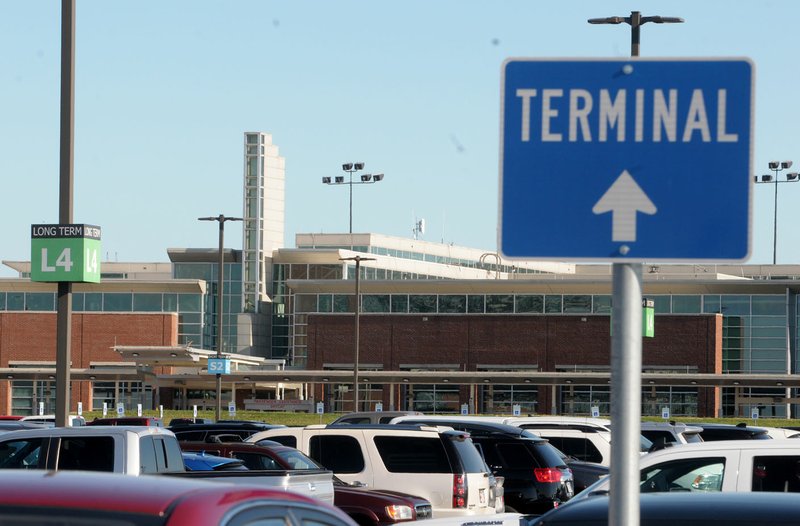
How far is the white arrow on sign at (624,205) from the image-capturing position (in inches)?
175

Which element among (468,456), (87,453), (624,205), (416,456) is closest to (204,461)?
(416,456)

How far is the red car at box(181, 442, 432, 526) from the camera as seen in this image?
665 inches

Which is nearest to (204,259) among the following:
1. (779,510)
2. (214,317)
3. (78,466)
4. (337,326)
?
(214,317)

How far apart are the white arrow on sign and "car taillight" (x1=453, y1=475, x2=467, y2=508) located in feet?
49.1

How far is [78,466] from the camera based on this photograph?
14.3 metres

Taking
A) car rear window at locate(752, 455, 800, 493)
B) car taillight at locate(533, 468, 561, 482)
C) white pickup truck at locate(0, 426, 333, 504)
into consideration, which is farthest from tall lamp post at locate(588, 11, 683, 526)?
car taillight at locate(533, 468, 561, 482)

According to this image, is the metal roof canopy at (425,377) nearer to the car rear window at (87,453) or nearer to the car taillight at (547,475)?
the car taillight at (547,475)

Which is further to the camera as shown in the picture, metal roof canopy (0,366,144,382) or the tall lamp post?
metal roof canopy (0,366,144,382)

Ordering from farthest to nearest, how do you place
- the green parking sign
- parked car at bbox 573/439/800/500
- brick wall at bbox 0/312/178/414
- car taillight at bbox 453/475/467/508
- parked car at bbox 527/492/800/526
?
brick wall at bbox 0/312/178/414 → car taillight at bbox 453/475/467/508 → the green parking sign → parked car at bbox 573/439/800/500 → parked car at bbox 527/492/800/526

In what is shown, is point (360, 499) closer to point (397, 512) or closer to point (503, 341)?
point (397, 512)

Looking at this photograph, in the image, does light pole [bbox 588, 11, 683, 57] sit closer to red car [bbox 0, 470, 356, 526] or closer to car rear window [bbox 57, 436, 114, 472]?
car rear window [bbox 57, 436, 114, 472]

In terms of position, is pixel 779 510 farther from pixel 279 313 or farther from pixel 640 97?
pixel 279 313

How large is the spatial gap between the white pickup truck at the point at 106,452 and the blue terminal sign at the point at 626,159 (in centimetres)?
993

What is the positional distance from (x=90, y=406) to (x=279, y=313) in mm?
14585
